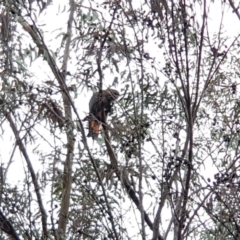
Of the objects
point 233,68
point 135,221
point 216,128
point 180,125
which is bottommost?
point 135,221

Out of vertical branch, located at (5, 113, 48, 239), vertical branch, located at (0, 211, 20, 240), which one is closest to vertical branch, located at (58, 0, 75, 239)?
vertical branch, located at (5, 113, 48, 239)

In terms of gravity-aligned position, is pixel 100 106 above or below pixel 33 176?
above

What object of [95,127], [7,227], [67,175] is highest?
[95,127]

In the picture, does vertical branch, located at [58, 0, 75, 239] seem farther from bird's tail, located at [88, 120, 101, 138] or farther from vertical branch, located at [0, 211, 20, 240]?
vertical branch, located at [0, 211, 20, 240]

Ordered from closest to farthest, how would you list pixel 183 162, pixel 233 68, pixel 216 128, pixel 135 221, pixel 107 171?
1. pixel 183 162
2. pixel 135 221
3. pixel 107 171
4. pixel 216 128
5. pixel 233 68

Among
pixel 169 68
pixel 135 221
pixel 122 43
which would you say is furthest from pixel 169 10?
pixel 135 221

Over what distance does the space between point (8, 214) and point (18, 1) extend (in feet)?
2.54

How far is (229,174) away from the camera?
197cm

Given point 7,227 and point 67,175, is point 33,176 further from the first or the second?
point 7,227

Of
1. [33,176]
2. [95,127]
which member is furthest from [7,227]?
[95,127]

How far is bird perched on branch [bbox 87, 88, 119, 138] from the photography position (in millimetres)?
2439

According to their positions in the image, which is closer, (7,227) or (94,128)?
(7,227)

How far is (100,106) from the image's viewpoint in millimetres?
2457

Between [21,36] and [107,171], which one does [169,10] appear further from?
[21,36]
